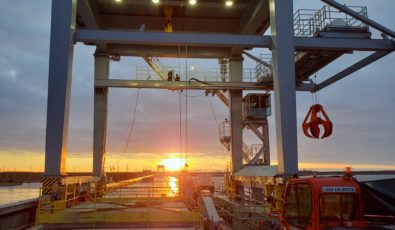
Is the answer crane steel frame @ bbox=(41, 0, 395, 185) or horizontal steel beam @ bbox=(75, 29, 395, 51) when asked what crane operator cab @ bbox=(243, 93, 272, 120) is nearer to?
crane steel frame @ bbox=(41, 0, 395, 185)

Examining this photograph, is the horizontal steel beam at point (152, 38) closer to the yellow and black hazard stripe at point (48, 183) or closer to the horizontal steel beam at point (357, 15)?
Result: the horizontal steel beam at point (357, 15)

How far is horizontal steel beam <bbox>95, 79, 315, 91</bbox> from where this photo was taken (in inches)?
938

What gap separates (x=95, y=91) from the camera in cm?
2633

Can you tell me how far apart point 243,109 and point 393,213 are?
69.0 feet

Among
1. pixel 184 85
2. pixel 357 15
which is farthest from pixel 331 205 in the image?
pixel 184 85

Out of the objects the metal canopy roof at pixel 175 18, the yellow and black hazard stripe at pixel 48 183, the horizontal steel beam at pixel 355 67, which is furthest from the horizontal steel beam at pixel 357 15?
the yellow and black hazard stripe at pixel 48 183

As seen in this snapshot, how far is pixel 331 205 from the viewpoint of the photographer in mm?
7434

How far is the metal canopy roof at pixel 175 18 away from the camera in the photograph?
22984 mm

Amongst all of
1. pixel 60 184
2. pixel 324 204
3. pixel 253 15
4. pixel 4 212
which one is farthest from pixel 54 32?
pixel 324 204

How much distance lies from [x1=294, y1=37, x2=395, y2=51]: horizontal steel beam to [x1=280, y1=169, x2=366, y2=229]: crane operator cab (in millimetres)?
12287

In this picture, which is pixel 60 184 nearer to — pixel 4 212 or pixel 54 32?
pixel 4 212

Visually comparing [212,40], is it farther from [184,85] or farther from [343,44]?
[343,44]

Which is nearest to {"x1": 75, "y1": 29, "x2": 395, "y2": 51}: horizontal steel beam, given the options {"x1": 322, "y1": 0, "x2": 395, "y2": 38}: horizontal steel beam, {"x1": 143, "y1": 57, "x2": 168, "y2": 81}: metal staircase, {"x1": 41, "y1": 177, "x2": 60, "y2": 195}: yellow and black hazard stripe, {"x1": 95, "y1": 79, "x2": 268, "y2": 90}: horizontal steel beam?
{"x1": 322, "y1": 0, "x2": 395, "y2": 38}: horizontal steel beam

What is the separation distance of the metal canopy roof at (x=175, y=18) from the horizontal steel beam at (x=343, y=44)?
13.7 feet
